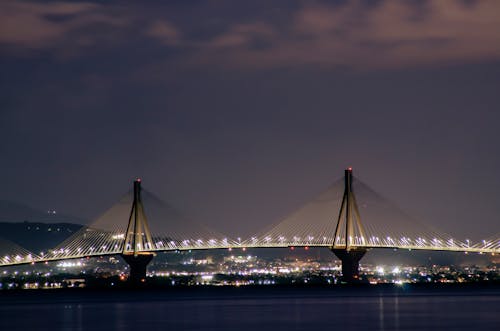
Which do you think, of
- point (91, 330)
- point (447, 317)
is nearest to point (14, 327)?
point (91, 330)

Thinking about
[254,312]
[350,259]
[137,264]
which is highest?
[350,259]

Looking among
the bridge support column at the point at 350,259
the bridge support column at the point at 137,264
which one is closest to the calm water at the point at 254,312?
the bridge support column at the point at 350,259

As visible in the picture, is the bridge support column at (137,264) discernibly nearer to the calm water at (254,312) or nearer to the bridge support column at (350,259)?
the calm water at (254,312)

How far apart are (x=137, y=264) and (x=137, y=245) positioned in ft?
8.82

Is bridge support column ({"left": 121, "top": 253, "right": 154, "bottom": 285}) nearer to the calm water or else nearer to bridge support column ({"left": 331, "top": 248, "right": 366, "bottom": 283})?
the calm water

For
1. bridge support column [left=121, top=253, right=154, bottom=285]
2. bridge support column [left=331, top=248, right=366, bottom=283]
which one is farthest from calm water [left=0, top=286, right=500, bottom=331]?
bridge support column [left=121, top=253, right=154, bottom=285]

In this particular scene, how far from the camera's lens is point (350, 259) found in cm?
12319

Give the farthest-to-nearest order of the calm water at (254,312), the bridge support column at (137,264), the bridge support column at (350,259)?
the bridge support column at (137,264) < the bridge support column at (350,259) < the calm water at (254,312)

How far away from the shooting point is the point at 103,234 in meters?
130

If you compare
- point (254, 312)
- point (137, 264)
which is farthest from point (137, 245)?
point (254, 312)

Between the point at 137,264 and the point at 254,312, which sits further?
the point at 137,264

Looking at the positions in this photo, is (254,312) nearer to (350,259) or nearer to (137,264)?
(350,259)

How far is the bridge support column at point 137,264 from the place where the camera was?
12612cm

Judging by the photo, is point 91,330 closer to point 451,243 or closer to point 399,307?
point 399,307
